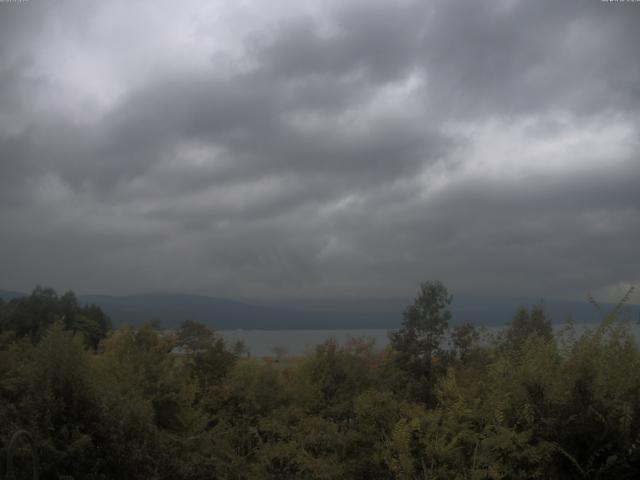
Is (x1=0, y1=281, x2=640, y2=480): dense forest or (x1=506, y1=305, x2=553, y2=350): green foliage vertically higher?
(x1=506, y1=305, x2=553, y2=350): green foliage

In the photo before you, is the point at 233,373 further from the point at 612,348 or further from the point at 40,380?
the point at 612,348

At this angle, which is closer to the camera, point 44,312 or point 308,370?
point 308,370

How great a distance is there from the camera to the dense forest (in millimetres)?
7773

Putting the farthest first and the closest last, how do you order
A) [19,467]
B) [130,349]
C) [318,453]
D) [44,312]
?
[44,312] < [130,349] < [318,453] < [19,467]

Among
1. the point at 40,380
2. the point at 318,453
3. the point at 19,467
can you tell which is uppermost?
the point at 40,380

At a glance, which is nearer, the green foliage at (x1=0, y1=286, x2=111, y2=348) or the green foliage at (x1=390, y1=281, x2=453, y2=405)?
the green foliage at (x1=390, y1=281, x2=453, y2=405)

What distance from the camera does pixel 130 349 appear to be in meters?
11.3

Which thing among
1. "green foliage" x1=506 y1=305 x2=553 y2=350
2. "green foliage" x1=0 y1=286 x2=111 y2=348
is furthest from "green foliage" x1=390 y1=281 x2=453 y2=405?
"green foliage" x1=0 y1=286 x2=111 y2=348

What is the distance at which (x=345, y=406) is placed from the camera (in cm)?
1059

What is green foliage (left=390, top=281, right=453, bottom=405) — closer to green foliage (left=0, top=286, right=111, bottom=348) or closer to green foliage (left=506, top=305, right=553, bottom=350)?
green foliage (left=506, top=305, right=553, bottom=350)

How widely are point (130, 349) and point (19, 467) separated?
172 inches

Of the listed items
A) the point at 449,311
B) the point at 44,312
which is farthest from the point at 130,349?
the point at 44,312

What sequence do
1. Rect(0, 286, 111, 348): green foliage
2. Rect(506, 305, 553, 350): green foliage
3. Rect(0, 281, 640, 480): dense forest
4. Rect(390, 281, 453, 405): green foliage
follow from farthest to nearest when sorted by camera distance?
Rect(0, 286, 111, 348): green foliage < Rect(506, 305, 553, 350): green foliage < Rect(390, 281, 453, 405): green foliage < Rect(0, 281, 640, 480): dense forest

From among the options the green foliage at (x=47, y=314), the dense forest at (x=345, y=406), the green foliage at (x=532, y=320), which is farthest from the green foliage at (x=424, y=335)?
the green foliage at (x=47, y=314)
